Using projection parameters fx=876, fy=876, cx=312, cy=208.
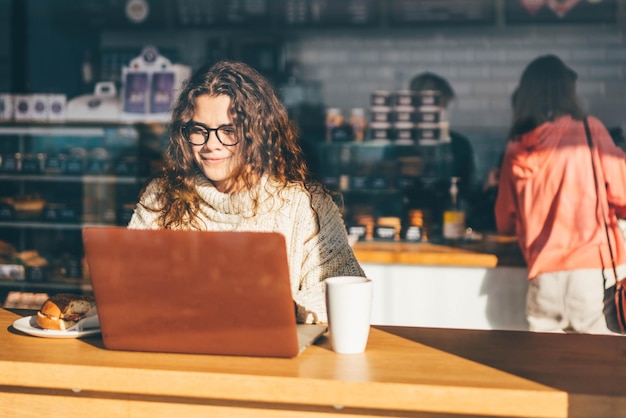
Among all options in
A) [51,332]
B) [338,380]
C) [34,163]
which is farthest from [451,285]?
[338,380]

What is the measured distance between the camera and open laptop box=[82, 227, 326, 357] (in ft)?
5.18

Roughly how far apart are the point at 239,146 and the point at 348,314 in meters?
0.75

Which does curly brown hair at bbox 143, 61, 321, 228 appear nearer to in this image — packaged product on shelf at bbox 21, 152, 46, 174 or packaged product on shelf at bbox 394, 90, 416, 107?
packaged product on shelf at bbox 394, 90, 416, 107

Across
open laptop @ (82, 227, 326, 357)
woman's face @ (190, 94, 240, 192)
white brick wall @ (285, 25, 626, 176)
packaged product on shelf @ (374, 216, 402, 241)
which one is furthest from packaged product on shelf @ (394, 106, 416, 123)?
open laptop @ (82, 227, 326, 357)

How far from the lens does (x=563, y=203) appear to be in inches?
155

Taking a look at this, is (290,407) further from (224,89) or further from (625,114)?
(625,114)

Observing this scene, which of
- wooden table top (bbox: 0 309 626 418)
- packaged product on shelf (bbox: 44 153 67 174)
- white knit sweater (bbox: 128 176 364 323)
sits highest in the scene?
white knit sweater (bbox: 128 176 364 323)

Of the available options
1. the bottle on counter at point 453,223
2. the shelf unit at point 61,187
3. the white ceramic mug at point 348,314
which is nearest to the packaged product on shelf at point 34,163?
the shelf unit at point 61,187

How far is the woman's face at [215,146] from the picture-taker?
7.33 ft

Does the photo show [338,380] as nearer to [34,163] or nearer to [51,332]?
[51,332]

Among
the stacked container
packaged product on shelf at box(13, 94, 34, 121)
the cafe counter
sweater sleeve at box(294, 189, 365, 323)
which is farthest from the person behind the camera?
packaged product on shelf at box(13, 94, 34, 121)

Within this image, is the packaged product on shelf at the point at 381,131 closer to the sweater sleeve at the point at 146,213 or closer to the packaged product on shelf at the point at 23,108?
the packaged product on shelf at the point at 23,108

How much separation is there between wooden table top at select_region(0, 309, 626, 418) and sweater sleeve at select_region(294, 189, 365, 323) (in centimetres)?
22

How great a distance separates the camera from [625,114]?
549 cm
